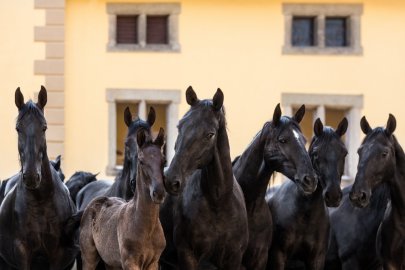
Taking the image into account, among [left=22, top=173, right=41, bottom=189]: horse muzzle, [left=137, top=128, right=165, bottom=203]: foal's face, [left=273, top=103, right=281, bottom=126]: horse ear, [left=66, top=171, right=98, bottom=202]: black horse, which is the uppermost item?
[left=273, top=103, right=281, bottom=126]: horse ear

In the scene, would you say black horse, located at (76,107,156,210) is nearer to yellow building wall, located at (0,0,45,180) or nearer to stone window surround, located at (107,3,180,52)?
yellow building wall, located at (0,0,45,180)

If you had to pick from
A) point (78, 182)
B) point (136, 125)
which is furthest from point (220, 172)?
point (78, 182)

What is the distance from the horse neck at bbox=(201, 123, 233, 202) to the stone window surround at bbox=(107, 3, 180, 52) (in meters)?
11.9

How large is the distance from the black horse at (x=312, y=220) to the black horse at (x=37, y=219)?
1.82m

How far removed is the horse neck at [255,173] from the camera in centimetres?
1110

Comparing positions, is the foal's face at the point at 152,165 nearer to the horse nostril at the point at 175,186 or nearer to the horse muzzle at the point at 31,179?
the horse nostril at the point at 175,186

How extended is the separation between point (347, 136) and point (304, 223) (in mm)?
10969

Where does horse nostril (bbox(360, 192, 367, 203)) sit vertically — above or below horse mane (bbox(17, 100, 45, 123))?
below

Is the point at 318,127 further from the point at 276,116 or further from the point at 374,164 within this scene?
the point at 276,116

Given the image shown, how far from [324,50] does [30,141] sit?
1271cm

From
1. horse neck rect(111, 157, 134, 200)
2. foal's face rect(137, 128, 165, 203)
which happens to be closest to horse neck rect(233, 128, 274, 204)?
horse neck rect(111, 157, 134, 200)

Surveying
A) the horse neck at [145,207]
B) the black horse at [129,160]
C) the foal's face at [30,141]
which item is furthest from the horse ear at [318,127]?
the foal's face at [30,141]

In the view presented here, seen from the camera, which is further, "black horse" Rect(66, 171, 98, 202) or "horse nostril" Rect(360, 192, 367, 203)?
"black horse" Rect(66, 171, 98, 202)

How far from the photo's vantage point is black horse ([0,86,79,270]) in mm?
10789
